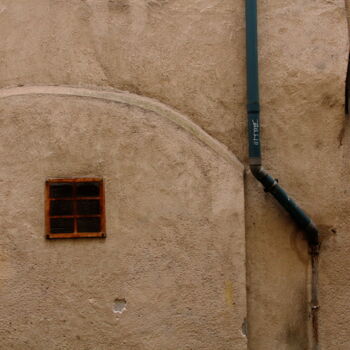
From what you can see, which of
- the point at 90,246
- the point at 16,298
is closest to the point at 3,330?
the point at 16,298

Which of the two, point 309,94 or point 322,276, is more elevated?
point 309,94

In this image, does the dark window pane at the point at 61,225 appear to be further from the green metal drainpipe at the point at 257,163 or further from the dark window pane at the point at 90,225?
the green metal drainpipe at the point at 257,163

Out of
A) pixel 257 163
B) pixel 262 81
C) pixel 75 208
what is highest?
pixel 262 81

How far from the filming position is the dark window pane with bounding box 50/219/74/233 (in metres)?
5.07

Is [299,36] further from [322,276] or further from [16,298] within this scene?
[16,298]

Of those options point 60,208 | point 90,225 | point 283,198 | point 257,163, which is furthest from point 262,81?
point 60,208

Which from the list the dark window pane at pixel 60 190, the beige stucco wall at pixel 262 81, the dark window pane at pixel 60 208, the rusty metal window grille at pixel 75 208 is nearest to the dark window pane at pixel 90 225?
the rusty metal window grille at pixel 75 208

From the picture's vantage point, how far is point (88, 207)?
510 centimetres

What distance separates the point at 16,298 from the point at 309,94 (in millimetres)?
2948

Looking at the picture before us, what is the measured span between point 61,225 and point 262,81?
6.79ft

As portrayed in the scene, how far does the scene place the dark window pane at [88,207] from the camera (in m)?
5.09

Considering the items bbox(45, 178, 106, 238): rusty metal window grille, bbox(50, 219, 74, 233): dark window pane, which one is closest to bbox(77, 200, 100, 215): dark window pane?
bbox(45, 178, 106, 238): rusty metal window grille

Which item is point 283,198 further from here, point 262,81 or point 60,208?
point 60,208

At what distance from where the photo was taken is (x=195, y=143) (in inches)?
202
